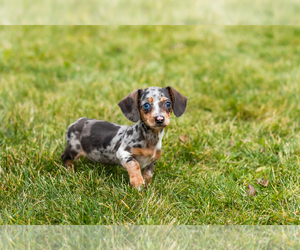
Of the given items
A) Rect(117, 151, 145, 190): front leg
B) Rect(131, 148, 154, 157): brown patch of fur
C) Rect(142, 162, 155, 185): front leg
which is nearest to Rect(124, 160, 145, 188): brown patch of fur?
Rect(117, 151, 145, 190): front leg

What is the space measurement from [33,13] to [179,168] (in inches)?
235

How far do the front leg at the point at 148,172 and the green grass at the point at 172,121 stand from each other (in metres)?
0.10

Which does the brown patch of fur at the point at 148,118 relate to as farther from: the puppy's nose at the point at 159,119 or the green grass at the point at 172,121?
the green grass at the point at 172,121

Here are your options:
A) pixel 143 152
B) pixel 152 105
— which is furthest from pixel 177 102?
pixel 143 152

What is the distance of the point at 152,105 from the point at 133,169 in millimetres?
596

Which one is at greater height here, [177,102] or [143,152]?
[177,102]

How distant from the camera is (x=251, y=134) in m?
4.57

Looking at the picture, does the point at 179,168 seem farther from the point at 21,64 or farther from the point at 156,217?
the point at 21,64

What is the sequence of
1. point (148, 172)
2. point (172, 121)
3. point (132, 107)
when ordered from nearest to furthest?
point (132, 107) < point (148, 172) < point (172, 121)

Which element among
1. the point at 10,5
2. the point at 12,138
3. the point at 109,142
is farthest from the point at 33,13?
the point at 109,142

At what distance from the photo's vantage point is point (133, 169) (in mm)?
2963

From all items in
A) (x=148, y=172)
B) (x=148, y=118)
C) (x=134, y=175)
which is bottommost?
(x=148, y=172)

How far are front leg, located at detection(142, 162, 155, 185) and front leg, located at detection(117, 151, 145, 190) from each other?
36 centimetres

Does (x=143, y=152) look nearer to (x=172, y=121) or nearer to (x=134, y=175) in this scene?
(x=134, y=175)
